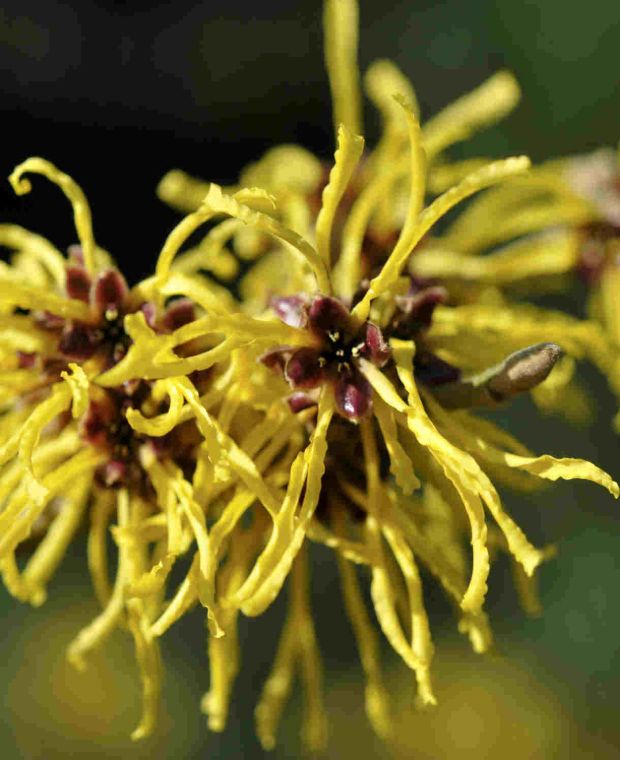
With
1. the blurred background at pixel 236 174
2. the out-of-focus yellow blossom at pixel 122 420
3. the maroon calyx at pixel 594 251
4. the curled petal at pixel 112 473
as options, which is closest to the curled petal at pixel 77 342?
the out-of-focus yellow blossom at pixel 122 420

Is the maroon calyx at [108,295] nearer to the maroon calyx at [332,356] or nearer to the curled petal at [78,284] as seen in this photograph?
the curled petal at [78,284]

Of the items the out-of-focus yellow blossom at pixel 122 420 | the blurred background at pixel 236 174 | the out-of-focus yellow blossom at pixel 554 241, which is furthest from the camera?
the blurred background at pixel 236 174

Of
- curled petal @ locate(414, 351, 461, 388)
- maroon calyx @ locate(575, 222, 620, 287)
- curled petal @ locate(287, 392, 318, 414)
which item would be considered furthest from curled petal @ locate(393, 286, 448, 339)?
maroon calyx @ locate(575, 222, 620, 287)

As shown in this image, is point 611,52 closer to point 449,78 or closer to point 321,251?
point 449,78

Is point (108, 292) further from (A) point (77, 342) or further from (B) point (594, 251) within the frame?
(B) point (594, 251)

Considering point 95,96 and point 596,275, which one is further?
point 95,96

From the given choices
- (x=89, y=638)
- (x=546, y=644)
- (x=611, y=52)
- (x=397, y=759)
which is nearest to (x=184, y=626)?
(x=397, y=759)
